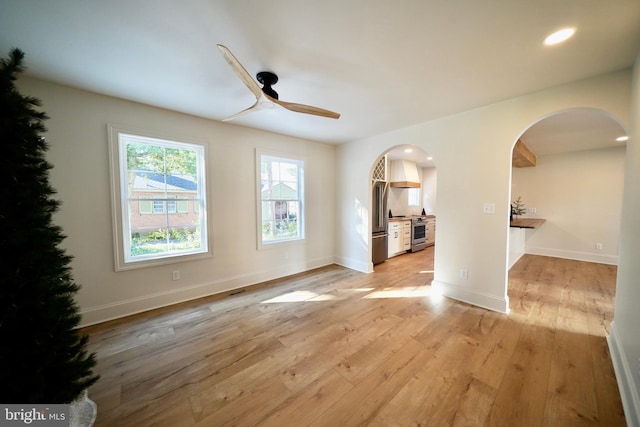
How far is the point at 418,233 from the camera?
5902 mm

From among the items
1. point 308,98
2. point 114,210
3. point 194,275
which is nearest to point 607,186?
point 308,98

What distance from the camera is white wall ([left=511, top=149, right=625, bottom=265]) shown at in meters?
4.63

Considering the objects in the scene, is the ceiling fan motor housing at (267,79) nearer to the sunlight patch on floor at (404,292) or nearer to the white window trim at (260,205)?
the white window trim at (260,205)

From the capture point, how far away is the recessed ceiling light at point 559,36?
1.50 meters

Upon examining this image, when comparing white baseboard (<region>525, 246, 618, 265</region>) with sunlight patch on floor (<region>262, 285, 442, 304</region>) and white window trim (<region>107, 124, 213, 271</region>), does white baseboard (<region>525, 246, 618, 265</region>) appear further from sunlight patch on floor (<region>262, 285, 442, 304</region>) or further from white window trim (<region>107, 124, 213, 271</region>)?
white window trim (<region>107, 124, 213, 271</region>)

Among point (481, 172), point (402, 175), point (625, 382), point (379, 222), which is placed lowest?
point (625, 382)

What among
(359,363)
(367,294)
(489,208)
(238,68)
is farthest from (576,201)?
(238,68)

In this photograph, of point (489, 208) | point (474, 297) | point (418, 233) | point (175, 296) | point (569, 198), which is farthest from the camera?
point (418, 233)

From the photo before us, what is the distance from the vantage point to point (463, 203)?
2.90 metres

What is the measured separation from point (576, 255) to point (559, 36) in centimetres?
582

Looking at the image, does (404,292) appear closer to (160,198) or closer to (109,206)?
(160,198)

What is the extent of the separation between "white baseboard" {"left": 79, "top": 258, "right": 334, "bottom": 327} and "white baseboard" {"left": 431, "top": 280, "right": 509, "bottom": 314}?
2.40m

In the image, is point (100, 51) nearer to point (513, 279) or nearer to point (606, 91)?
point (606, 91)

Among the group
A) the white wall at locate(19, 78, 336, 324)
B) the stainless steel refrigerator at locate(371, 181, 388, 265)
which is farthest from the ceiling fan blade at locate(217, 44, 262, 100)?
the stainless steel refrigerator at locate(371, 181, 388, 265)
